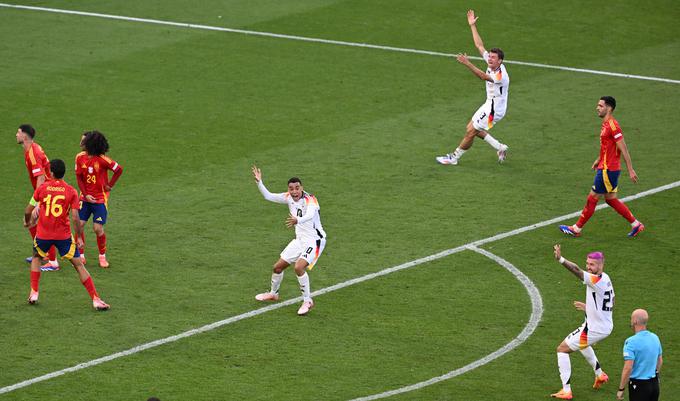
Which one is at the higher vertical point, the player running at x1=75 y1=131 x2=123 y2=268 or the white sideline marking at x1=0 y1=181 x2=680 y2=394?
the player running at x1=75 y1=131 x2=123 y2=268

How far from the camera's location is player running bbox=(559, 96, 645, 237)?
19.1 metres

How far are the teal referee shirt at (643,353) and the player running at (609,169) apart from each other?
6.52 meters

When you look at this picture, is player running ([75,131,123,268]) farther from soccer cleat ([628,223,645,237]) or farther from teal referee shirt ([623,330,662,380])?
soccer cleat ([628,223,645,237])

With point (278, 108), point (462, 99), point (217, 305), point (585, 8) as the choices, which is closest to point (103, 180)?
point (217, 305)

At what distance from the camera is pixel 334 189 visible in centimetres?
2162

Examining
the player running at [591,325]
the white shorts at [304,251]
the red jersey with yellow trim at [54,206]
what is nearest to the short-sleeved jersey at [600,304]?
the player running at [591,325]

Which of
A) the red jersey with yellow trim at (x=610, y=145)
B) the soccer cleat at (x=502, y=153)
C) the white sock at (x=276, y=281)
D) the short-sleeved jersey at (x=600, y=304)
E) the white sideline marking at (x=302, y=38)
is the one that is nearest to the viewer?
the short-sleeved jersey at (x=600, y=304)

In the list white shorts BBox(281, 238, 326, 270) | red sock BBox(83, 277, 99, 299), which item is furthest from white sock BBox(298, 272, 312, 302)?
red sock BBox(83, 277, 99, 299)

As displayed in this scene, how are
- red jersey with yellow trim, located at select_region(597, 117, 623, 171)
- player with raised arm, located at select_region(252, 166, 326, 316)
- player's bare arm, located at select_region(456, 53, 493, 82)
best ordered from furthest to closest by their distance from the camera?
player's bare arm, located at select_region(456, 53, 493, 82) < red jersey with yellow trim, located at select_region(597, 117, 623, 171) < player with raised arm, located at select_region(252, 166, 326, 316)

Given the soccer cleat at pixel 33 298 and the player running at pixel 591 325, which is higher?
the soccer cleat at pixel 33 298

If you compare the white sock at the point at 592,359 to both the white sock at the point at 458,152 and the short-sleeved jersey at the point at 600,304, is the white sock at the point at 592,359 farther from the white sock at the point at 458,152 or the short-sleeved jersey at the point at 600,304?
the white sock at the point at 458,152

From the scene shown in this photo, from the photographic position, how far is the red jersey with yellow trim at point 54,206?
16.2 meters

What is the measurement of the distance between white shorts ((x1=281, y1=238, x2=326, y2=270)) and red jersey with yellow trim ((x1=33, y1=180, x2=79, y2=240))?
10.3 ft

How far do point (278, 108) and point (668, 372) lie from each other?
42.3 feet
